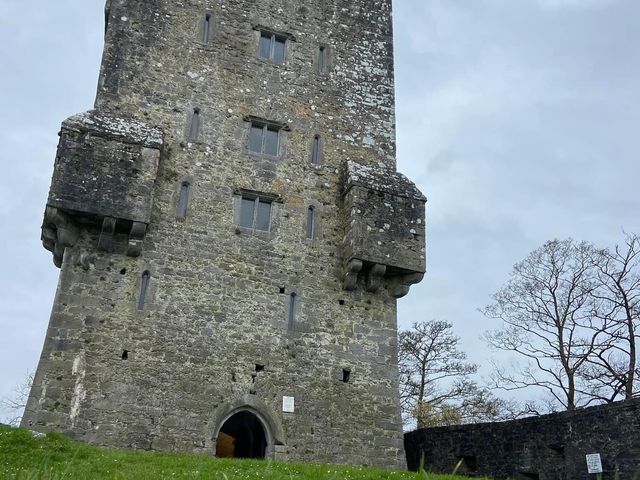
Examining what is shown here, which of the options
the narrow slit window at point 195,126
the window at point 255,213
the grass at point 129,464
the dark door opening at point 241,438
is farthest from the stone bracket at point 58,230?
the dark door opening at point 241,438

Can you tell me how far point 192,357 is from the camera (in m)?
15.6

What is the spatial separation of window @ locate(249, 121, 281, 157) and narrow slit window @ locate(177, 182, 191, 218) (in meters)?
2.23

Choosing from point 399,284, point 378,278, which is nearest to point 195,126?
point 378,278

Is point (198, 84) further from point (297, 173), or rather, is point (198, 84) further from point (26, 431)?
point (26, 431)

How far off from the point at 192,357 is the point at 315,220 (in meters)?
5.09

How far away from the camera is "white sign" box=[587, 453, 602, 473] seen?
14.3 meters

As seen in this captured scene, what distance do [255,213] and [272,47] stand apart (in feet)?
17.9

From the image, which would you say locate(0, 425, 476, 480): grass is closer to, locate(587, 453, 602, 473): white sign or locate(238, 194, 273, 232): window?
locate(587, 453, 602, 473): white sign

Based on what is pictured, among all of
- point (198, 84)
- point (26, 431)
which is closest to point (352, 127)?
point (198, 84)

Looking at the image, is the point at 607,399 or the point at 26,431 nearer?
the point at 26,431

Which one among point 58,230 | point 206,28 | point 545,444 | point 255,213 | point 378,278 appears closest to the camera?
point 58,230

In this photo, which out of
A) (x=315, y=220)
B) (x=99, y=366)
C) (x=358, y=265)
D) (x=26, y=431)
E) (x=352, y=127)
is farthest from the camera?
(x=352, y=127)

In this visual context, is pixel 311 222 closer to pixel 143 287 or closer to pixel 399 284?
pixel 399 284

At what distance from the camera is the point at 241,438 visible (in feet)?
62.7
